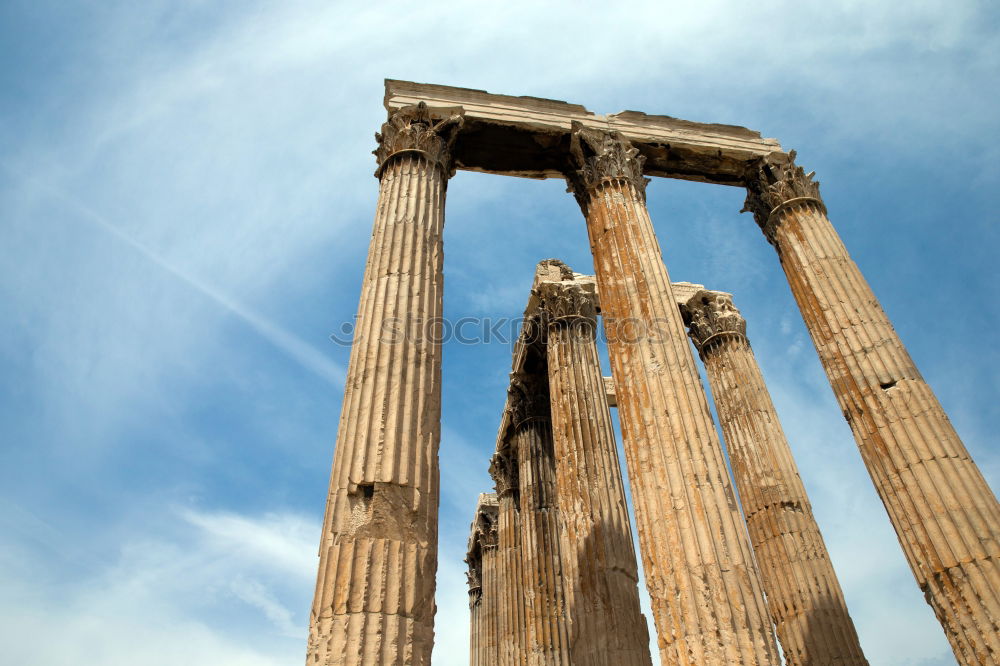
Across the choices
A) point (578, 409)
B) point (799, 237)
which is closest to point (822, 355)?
point (799, 237)

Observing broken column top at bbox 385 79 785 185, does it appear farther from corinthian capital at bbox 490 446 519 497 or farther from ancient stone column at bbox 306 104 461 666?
corinthian capital at bbox 490 446 519 497

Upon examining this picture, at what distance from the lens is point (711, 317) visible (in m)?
16.5

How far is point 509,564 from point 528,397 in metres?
4.59

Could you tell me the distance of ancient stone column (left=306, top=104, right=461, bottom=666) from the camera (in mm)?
5898

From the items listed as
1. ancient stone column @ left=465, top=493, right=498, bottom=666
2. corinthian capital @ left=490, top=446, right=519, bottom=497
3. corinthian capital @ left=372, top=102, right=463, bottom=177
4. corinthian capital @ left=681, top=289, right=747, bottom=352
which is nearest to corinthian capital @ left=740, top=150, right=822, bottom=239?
corinthian capital @ left=681, top=289, right=747, bottom=352

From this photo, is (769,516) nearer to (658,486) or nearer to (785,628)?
(785,628)

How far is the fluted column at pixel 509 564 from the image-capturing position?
48.8 feet

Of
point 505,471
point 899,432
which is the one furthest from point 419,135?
point 505,471

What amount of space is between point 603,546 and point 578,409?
312 centimetres

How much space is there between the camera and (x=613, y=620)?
419 inches

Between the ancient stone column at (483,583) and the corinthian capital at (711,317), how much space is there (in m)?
10.8

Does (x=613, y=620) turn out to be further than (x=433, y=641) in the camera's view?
Yes

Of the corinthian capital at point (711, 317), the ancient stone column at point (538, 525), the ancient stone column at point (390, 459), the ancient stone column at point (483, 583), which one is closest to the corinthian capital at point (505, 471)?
the ancient stone column at point (538, 525)

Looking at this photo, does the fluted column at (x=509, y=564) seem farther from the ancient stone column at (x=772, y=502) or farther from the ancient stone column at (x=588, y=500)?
the ancient stone column at (x=772, y=502)
